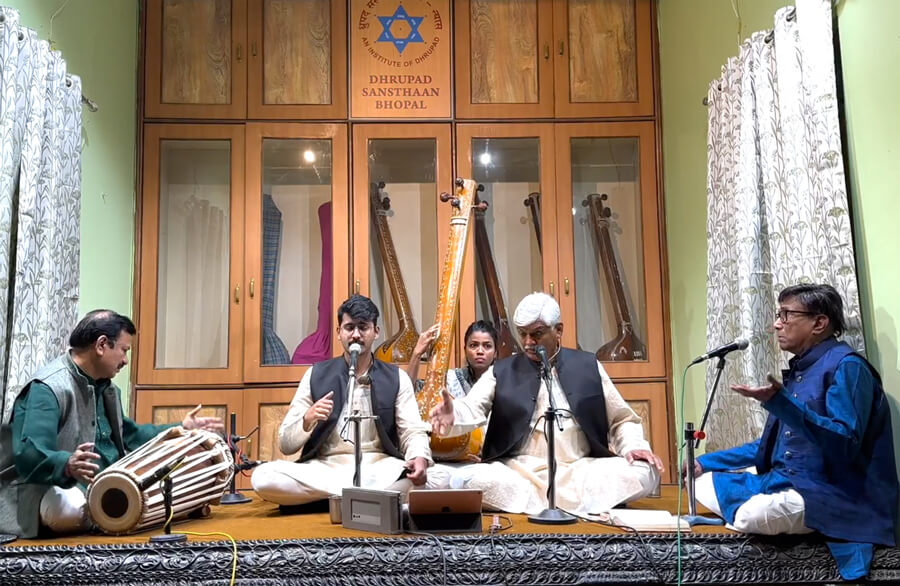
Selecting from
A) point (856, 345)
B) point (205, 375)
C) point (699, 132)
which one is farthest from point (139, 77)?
point (856, 345)

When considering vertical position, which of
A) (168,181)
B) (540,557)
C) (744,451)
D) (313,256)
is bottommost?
(540,557)

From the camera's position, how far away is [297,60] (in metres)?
5.55

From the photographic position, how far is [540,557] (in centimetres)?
315

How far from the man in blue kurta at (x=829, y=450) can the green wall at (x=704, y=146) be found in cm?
19

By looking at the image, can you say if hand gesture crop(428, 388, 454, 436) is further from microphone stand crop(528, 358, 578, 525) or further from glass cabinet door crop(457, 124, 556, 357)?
glass cabinet door crop(457, 124, 556, 357)

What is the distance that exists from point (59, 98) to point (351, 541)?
248 cm

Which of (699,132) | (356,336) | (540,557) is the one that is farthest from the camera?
(699,132)

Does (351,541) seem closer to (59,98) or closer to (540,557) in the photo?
(540,557)

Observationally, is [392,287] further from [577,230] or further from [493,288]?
[577,230]

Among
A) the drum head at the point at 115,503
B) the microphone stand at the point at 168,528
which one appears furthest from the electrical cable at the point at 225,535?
the drum head at the point at 115,503

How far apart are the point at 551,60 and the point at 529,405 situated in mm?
2630

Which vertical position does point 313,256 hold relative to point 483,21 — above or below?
below

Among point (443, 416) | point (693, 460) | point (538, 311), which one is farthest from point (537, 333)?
point (693, 460)

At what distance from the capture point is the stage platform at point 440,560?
307cm
